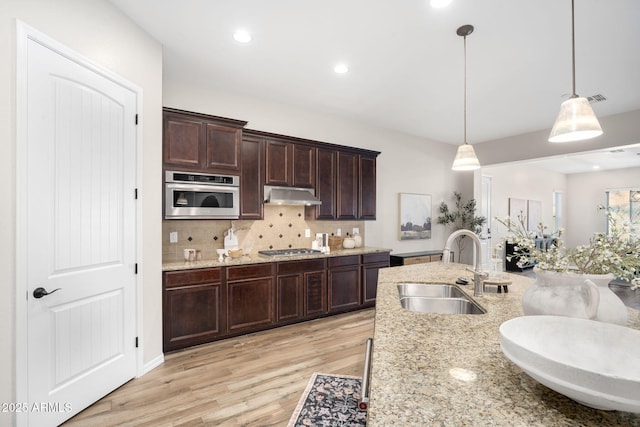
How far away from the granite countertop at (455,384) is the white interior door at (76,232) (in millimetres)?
2047

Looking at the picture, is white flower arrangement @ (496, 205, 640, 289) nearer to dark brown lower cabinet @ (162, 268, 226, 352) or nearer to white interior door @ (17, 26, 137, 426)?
white interior door @ (17, 26, 137, 426)

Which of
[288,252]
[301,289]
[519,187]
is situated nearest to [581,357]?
[301,289]

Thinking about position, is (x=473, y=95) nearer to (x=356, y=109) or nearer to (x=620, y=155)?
(x=356, y=109)

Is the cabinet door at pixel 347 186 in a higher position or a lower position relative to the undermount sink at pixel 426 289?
higher

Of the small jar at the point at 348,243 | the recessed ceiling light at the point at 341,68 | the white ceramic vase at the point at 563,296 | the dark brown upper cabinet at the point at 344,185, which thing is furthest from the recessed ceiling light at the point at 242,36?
the small jar at the point at 348,243

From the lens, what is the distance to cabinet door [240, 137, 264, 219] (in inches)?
143

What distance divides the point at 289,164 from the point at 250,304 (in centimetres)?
182

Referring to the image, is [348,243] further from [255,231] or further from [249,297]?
[249,297]

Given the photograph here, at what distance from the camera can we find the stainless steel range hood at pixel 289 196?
150 inches

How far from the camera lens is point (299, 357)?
2.94 m

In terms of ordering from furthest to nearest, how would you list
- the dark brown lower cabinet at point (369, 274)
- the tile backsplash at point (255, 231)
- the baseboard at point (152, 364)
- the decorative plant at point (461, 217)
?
the decorative plant at point (461, 217) < the dark brown lower cabinet at point (369, 274) < the tile backsplash at point (255, 231) < the baseboard at point (152, 364)

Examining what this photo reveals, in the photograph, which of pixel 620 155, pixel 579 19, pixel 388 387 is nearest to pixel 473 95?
pixel 579 19

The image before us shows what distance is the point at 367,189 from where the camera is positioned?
4.78 meters

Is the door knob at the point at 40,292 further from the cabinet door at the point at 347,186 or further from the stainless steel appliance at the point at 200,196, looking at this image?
the cabinet door at the point at 347,186
